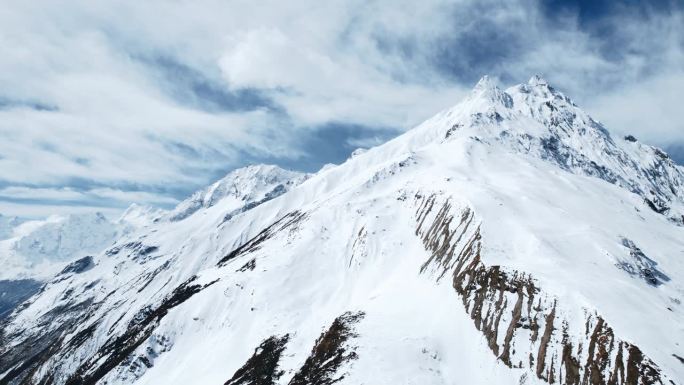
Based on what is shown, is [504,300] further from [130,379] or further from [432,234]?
[130,379]

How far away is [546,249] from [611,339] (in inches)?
677

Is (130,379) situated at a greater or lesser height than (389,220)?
lesser

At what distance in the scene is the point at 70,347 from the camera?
190 m

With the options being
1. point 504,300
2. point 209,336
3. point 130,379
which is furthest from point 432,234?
point 130,379

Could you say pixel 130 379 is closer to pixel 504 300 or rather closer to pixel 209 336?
pixel 209 336

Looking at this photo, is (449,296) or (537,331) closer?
(537,331)

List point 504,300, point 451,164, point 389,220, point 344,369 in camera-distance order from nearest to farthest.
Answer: point 344,369 < point 504,300 < point 389,220 < point 451,164

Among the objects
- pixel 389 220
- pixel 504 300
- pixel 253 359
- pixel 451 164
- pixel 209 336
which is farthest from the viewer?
pixel 451 164

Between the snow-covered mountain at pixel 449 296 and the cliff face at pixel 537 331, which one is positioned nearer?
the cliff face at pixel 537 331

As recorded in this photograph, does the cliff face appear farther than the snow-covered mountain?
No

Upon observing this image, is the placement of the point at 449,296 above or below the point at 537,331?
above

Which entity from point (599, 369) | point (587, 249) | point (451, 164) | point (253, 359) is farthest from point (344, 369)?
point (451, 164)

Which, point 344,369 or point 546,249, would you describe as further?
point 546,249

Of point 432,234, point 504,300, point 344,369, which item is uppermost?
point 432,234
